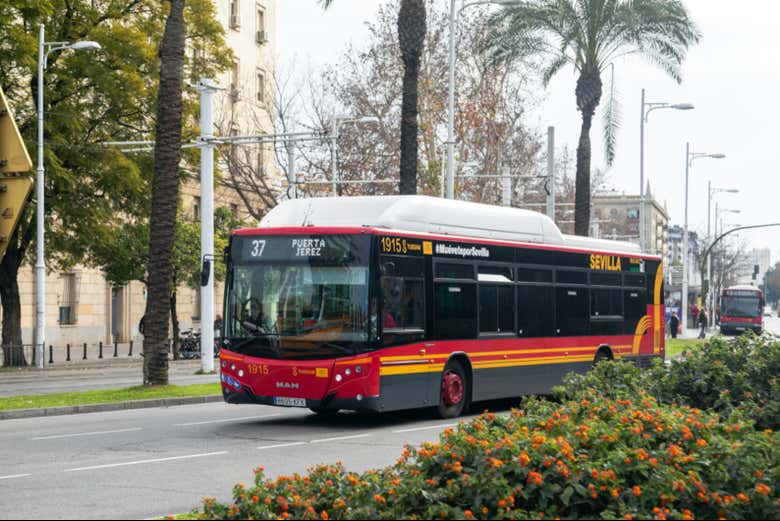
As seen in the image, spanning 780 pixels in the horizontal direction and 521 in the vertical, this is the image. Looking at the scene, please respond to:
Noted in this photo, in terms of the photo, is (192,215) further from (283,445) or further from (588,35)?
(283,445)

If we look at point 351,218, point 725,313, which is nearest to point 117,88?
point 351,218

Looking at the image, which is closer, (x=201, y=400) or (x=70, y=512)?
(x=70, y=512)

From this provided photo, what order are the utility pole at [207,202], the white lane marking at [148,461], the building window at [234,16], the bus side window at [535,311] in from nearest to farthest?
the white lane marking at [148,461] → the bus side window at [535,311] → the utility pole at [207,202] → the building window at [234,16]

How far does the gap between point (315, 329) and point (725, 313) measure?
62.5 metres

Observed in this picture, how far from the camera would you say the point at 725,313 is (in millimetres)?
75062

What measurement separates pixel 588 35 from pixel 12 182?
2604 cm

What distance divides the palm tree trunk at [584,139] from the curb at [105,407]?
63.5 ft

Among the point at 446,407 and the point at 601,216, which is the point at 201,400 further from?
the point at 601,216

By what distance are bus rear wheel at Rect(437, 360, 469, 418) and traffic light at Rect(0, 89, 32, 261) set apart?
6404mm

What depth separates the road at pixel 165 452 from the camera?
1010 cm

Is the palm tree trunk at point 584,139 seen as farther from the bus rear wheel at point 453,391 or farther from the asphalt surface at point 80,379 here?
the bus rear wheel at point 453,391

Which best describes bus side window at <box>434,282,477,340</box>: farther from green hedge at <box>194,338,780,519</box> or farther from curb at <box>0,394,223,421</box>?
green hedge at <box>194,338,780,519</box>

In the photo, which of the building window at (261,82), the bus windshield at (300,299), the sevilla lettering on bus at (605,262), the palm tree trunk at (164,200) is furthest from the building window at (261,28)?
the bus windshield at (300,299)

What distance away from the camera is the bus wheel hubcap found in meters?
18.1
